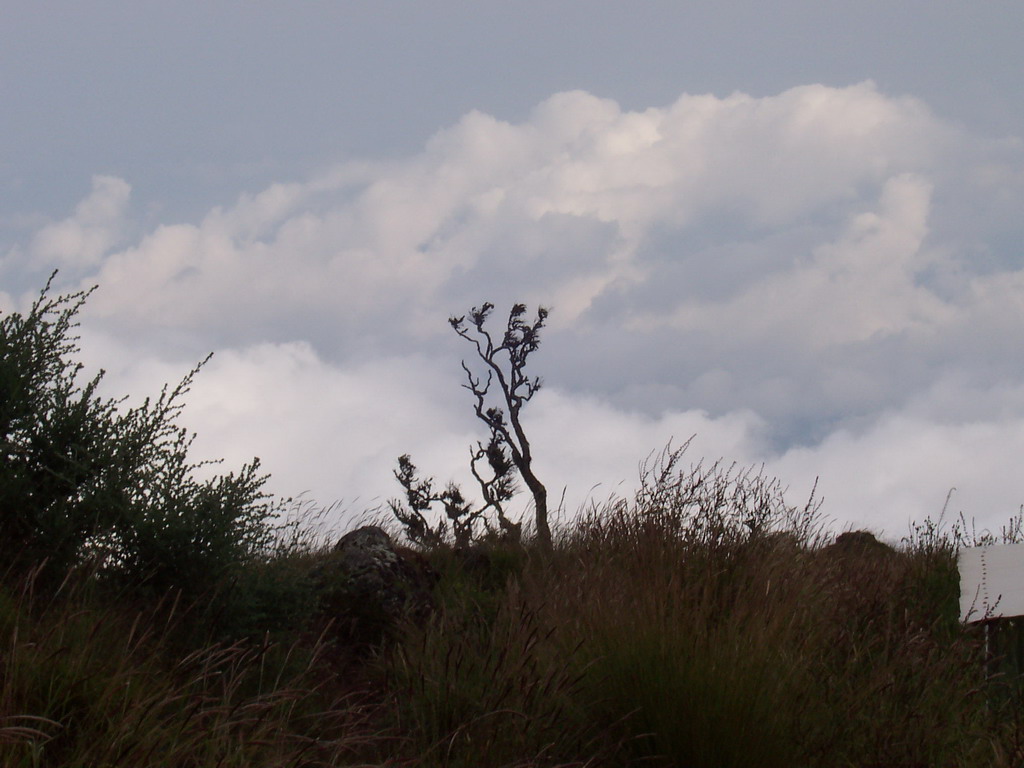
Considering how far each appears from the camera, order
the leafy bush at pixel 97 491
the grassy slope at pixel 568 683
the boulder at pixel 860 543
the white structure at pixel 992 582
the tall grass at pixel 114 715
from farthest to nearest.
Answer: the boulder at pixel 860 543
the white structure at pixel 992 582
the leafy bush at pixel 97 491
the grassy slope at pixel 568 683
the tall grass at pixel 114 715

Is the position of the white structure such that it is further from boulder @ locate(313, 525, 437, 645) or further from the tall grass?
the tall grass

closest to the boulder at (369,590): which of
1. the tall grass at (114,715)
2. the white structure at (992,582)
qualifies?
the tall grass at (114,715)

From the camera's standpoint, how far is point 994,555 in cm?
941

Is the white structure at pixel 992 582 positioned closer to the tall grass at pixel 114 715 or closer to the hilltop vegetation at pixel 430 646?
the hilltop vegetation at pixel 430 646

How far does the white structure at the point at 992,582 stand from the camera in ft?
27.5

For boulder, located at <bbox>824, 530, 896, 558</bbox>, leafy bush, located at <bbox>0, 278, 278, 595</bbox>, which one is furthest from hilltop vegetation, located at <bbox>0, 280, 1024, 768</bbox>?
boulder, located at <bbox>824, 530, 896, 558</bbox>

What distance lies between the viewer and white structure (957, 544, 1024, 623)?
8.38 m

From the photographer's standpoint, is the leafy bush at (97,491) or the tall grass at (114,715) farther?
the leafy bush at (97,491)

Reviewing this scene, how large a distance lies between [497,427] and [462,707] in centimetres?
1361

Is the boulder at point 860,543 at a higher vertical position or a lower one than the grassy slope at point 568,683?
higher

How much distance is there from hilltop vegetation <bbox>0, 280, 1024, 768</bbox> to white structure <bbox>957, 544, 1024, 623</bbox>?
0.46m

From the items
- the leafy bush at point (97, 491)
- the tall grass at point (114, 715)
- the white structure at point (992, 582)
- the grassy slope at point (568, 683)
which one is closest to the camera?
the tall grass at point (114, 715)

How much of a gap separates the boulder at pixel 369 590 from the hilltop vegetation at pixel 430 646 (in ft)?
0.36

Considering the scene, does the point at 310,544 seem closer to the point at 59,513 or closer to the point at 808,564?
the point at 59,513
